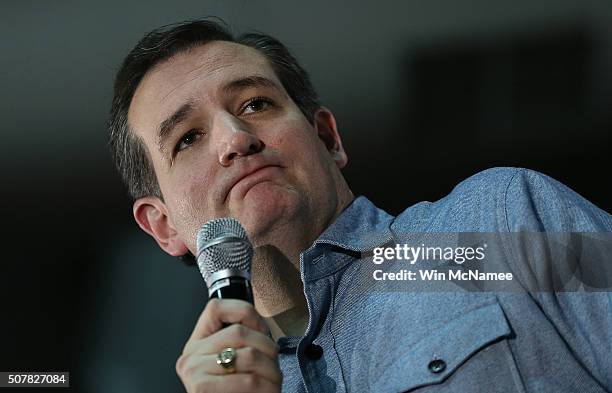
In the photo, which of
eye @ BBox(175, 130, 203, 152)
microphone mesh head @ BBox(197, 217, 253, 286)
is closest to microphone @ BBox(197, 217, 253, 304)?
microphone mesh head @ BBox(197, 217, 253, 286)

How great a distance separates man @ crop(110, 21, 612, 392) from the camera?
4.45 ft

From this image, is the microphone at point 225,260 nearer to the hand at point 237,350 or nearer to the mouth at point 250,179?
the hand at point 237,350

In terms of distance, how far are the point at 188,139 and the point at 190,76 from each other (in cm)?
14

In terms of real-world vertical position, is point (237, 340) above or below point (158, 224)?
above

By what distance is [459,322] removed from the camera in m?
1.43

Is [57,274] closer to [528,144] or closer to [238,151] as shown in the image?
[238,151]

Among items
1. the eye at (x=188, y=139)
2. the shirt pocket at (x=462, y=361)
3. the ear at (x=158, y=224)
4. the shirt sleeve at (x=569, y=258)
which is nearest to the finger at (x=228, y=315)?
the shirt pocket at (x=462, y=361)

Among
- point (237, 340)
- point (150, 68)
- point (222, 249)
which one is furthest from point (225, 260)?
point (150, 68)

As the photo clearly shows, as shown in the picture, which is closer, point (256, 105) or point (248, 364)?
point (248, 364)

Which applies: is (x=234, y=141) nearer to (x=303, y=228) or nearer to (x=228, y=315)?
(x=303, y=228)

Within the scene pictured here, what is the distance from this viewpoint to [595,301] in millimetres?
1403

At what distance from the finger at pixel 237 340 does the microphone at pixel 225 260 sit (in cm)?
5

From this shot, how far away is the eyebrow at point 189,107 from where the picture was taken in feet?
6.12

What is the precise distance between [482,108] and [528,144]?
124 millimetres
